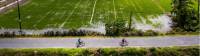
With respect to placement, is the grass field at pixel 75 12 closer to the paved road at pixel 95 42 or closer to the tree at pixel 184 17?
the tree at pixel 184 17

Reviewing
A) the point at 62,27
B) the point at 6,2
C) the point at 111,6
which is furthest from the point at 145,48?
the point at 6,2

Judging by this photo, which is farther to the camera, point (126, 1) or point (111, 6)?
point (126, 1)

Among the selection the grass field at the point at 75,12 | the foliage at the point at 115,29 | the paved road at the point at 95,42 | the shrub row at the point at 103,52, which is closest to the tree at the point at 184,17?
the grass field at the point at 75,12

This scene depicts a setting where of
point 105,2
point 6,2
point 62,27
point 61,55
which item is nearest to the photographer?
point 61,55

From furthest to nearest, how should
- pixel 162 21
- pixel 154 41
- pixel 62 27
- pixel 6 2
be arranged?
pixel 6 2, pixel 162 21, pixel 62 27, pixel 154 41

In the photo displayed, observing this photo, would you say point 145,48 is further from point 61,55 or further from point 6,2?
point 6,2

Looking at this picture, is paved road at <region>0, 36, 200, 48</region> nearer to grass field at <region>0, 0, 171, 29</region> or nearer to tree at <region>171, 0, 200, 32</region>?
tree at <region>171, 0, 200, 32</region>

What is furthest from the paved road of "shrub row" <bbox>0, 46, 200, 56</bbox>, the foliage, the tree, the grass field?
the grass field

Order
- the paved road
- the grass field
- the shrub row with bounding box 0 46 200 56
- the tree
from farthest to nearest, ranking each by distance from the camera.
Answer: the grass field → the tree → the paved road → the shrub row with bounding box 0 46 200 56
